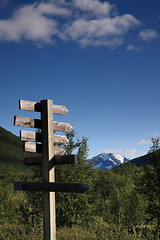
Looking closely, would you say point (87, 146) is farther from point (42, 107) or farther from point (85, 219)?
point (42, 107)

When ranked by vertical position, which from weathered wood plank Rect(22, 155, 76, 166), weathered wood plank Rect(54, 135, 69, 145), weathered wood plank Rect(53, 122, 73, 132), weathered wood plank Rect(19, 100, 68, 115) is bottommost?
weathered wood plank Rect(22, 155, 76, 166)

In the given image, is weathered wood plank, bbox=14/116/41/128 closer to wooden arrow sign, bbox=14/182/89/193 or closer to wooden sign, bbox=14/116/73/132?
wooden sign, bbox=14/116/73/132

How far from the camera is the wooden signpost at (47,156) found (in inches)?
320

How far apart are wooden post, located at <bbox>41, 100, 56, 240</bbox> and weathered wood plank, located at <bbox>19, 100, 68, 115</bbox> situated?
141mm

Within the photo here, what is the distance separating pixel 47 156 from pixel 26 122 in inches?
42.6

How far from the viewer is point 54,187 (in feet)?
26.5

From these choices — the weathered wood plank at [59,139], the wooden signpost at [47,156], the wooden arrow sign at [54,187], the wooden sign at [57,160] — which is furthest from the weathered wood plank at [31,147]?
the wooden arrow sign at [54,187]

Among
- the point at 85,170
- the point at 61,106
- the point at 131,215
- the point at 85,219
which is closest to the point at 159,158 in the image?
the point at 85,170

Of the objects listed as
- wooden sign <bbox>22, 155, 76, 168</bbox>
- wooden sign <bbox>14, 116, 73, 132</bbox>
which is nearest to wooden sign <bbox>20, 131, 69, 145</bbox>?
wooden sign <bbox>14, 116, 73, 132</bbox>

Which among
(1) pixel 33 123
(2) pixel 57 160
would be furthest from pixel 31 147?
(2) pixel 57 160

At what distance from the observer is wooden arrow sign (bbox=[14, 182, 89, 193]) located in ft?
25.4

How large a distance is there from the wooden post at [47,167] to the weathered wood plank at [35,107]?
141 mm

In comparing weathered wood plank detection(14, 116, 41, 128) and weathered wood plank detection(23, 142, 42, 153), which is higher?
weathered wood plank detection(14, 116, 41, 128)

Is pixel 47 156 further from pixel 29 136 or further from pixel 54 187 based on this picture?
pixel 54 187
